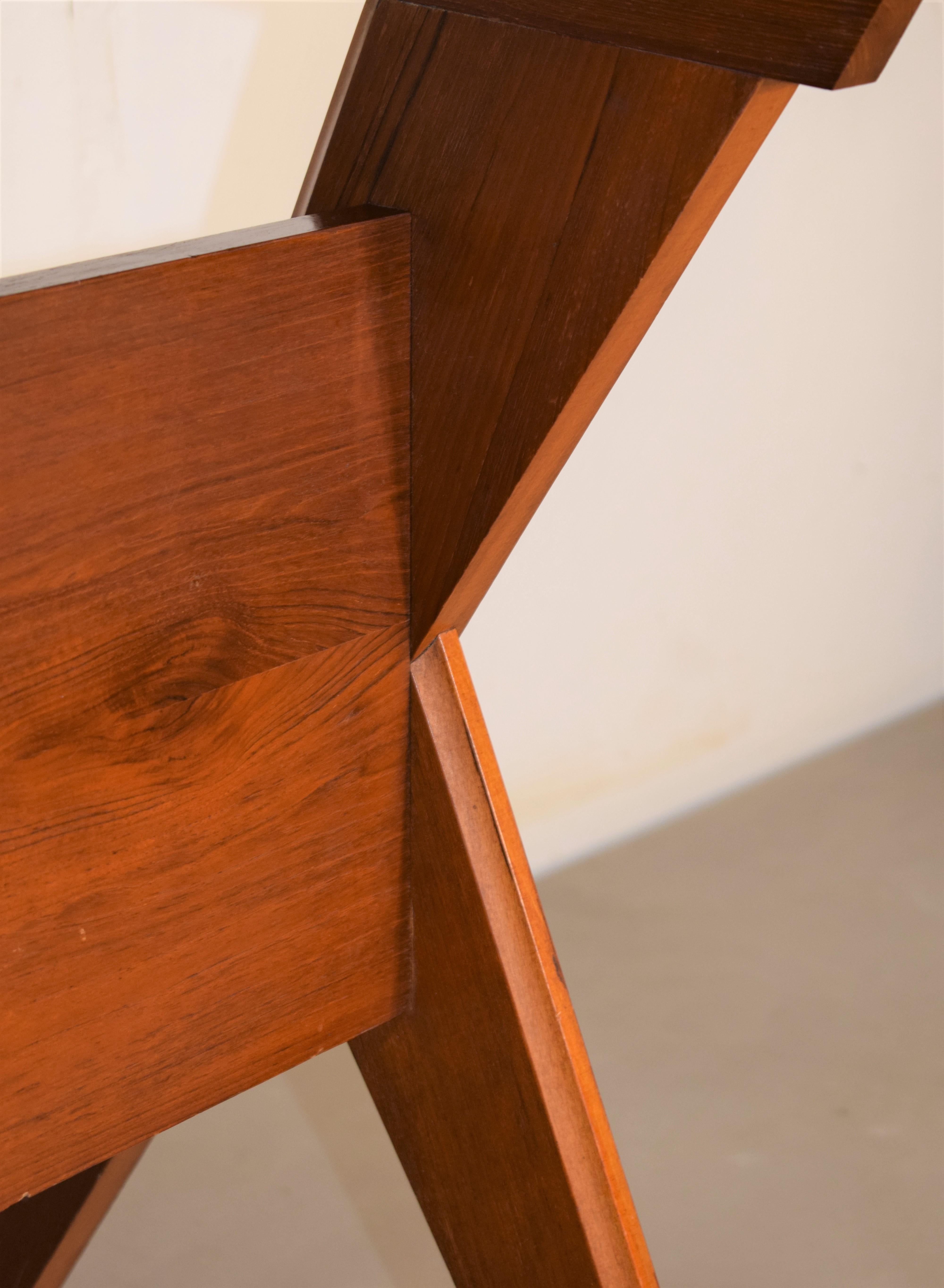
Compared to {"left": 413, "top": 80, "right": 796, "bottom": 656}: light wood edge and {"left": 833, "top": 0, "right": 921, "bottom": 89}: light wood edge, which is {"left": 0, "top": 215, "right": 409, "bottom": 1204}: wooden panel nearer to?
{"left": 413, "top": 80, "right": 796, "bottom": 656}: light wood edge

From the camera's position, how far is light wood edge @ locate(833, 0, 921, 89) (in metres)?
0.33

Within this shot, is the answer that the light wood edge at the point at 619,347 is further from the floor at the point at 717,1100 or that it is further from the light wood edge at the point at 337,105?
the floor at the point at 717,1100

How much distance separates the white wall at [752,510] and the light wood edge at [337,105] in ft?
2.64

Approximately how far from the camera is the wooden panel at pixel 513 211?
1.32 ft

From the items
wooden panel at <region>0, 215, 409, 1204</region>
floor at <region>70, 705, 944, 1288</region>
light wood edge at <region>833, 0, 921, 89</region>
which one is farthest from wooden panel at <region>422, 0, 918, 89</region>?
floor at <region>70, 705, 944, 1288</region>

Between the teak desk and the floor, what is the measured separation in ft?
2.23

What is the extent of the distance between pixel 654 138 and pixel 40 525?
0.22 metres

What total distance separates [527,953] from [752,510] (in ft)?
4.36

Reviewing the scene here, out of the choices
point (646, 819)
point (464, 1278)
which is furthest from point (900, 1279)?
point (646, 819)

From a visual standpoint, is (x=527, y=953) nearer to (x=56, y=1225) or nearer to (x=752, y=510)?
(x=56, y=1225)

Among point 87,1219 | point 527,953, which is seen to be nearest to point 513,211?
point 527,953

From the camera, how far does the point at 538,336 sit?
450mm

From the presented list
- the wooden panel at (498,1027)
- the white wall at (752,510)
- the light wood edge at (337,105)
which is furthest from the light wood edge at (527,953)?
the white wall at (752,510)

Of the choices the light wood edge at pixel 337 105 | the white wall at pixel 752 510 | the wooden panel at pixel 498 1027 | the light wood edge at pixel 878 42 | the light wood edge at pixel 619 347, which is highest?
the white wall at pixel 752 510
